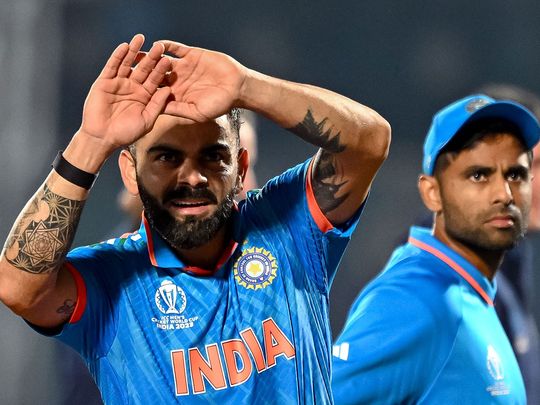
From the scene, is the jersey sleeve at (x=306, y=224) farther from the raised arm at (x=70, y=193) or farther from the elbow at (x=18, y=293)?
the elbow at (x=18, y=293)

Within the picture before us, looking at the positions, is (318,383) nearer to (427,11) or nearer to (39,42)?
(39,42)

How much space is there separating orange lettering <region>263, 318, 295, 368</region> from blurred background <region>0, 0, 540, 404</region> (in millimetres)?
2304

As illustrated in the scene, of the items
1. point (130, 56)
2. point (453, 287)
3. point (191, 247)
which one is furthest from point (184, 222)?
point (453, 287)

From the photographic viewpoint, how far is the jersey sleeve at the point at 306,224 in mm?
2510

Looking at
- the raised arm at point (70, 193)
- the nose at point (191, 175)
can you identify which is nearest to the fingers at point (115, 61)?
Result: the raised arm at point (70, 193)

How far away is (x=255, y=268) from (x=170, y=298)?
20 centimetres

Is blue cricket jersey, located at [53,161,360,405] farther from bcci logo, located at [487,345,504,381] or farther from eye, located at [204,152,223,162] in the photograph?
bcci logo, located at [487,345,504,381]

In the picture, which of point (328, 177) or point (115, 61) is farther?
point (328, 177)

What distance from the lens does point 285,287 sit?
2461 mm

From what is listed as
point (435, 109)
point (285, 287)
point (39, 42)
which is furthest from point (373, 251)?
point (285, 287)

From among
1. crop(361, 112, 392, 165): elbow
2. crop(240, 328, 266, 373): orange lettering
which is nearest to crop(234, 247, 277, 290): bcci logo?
crop(240, 328, 266, 373): orange lettering

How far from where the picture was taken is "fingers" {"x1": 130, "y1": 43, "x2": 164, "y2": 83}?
2.28m

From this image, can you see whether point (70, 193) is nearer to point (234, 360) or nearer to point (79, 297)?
point (79, 297)

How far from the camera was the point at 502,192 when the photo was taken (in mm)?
3281
